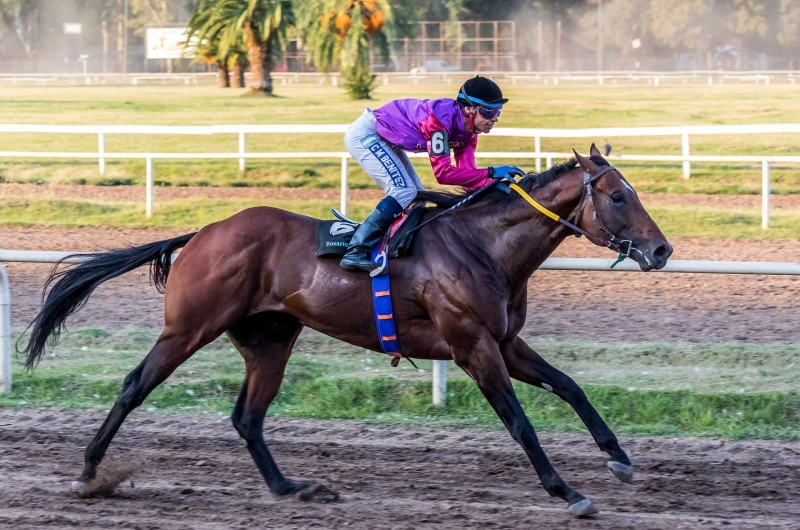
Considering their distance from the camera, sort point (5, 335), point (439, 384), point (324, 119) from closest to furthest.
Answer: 1. point (439, 384)
2. point (5, 335)
3. point (324, 119)

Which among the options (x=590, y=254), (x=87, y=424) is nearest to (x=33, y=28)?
(x=590, y=254)

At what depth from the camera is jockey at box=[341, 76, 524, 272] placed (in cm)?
461

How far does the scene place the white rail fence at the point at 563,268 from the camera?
5699 mm

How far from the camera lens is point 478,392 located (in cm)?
602

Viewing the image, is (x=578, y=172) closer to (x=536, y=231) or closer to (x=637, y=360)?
(x=536, y=231)

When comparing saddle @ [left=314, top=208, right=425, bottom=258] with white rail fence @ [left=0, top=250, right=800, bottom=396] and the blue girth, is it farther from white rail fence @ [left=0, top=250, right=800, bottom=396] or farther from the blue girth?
white rail fence @ [left=0, top=250, right=800, bottom=396]

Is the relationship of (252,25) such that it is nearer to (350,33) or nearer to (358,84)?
(350,33)

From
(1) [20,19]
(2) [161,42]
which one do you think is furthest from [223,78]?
(2) [161,42]

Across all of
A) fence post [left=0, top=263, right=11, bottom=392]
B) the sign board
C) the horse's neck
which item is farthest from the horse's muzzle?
the sign board

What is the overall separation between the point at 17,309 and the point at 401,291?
4.61 metres

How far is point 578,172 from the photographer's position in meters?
4.59

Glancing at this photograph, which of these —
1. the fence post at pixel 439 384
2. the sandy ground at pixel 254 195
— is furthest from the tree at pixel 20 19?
the fence post at pixel 439 384

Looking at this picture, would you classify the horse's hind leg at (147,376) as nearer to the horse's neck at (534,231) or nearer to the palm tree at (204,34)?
the horse's neck at (534,231)

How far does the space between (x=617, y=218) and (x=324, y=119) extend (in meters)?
19.3
